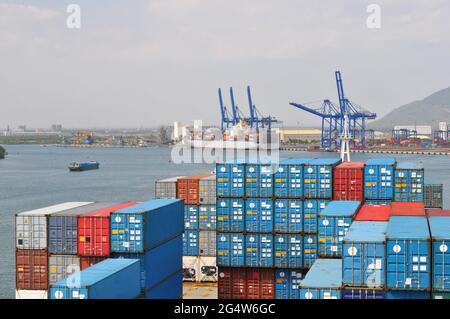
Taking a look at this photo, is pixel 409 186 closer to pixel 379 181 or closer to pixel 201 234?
pixel 379 181

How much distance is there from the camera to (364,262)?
963 centimetres

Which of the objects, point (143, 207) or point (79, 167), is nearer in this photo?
point (143, 207)

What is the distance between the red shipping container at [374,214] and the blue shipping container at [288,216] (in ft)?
7.25

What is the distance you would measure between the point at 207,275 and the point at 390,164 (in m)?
6.94

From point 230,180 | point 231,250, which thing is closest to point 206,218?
point 230,180

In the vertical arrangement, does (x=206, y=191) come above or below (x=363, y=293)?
above

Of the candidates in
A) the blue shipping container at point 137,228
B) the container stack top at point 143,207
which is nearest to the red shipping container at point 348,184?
the container stack top at point 143,207

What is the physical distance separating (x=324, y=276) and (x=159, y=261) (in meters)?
4.59

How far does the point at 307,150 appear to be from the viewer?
126 metres

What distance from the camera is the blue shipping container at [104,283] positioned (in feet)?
31.2

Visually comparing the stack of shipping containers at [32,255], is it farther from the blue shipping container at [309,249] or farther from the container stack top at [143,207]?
the blue shipping container at [309,249]

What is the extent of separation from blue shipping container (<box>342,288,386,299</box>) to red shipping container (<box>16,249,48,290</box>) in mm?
7229
